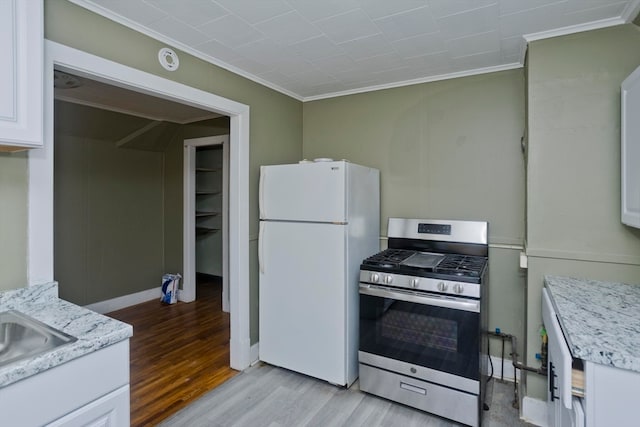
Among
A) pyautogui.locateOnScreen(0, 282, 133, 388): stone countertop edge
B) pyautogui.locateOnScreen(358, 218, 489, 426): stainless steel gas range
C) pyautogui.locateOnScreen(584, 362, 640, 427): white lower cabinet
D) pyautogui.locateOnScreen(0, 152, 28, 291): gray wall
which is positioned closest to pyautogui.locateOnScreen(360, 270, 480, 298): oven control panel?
pyautogui.locateOnScreen(358, 218, 489, 426): stainless steel gas range

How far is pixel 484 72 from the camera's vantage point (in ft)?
8.47

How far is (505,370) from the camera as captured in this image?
2559 mm

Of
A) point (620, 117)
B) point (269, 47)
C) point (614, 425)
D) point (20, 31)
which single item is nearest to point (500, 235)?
point (620, 117)

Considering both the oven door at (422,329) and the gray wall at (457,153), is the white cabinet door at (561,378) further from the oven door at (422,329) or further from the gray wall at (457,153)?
the gray wall at (457,153)

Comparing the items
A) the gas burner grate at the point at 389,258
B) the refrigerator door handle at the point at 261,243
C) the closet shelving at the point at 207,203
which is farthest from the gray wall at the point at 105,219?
the gas burner grate at the point at 389,258

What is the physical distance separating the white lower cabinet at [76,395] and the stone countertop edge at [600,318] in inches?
63.3

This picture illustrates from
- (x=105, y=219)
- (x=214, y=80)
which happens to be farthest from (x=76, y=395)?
(x=105, y=219)

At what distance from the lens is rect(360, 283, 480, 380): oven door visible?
1.99 meters

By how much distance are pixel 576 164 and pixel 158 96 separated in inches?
101

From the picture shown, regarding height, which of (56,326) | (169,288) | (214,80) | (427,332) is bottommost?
(169,288)

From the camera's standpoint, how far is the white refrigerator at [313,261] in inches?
94.1

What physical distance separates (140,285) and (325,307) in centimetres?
297

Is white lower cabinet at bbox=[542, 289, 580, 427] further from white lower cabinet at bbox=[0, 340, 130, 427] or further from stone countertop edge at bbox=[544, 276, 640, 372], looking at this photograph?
white lower cabinet at bbox=[0, 340, 130, 427]

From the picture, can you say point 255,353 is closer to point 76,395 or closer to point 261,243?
point 261,243
